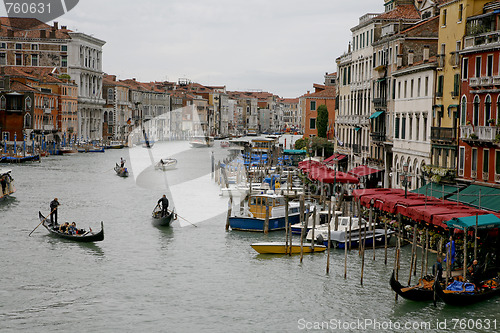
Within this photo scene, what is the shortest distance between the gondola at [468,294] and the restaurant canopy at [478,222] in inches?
49.0

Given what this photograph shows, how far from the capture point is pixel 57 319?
42.7 feet

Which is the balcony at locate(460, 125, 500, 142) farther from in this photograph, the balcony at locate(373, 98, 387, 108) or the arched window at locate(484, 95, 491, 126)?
the balcony at locate(373, 98, 387, 108)

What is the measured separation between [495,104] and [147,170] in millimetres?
33171

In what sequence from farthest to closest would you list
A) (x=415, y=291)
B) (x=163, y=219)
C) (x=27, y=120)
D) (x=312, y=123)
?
(x=27, y=120) → (x=312, y=123) → (x=163, y=219) → (x=415, y=291)

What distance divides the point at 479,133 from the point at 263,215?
715cm

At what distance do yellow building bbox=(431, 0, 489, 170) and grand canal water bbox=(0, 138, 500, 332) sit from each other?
3819mm

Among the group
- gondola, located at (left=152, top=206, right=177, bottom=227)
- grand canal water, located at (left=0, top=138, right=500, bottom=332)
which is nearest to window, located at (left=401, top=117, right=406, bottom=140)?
grand canal water, located at (left=0, top=138, right=500, bottom=332)

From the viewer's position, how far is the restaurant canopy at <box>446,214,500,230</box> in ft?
47.0

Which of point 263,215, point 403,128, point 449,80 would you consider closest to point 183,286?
point 263,215

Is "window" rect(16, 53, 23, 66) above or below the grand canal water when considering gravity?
above

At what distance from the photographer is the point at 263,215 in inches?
886

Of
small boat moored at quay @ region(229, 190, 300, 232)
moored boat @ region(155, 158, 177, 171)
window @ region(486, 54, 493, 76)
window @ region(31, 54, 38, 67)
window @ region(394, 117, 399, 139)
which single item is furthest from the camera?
window @ region(31, 54, 38, 67)

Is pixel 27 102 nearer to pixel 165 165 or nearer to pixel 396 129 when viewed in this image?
pixel 165 165

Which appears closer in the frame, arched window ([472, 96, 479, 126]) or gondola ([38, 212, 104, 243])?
arched window ([472, 96, 479, 126])
